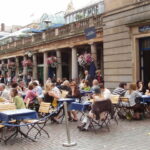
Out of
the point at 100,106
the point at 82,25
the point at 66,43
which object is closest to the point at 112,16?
the point at 82,25

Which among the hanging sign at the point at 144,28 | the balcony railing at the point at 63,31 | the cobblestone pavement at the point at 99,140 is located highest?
the balcony railing at the point at 63,31

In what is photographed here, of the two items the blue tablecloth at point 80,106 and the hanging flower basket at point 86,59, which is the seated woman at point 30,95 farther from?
the hanging flower basket at point 86,59

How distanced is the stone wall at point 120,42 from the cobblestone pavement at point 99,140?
23.2ft

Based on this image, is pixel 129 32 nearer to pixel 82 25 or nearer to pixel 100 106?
pixel 82 25

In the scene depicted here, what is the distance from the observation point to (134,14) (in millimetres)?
15969

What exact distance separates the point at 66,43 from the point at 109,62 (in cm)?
771

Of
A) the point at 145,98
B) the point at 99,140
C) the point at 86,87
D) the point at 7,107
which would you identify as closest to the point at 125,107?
the point at 145,98

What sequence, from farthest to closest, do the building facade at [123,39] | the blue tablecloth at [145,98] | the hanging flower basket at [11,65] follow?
the hanging flower basket at [11,65] < the building facade at [123,39] < the blue tablecloth at [145,98]

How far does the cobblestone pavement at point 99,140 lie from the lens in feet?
24.0

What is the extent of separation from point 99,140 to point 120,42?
9.76 metres

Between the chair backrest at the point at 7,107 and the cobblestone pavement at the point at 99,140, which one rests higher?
the chair backrest at the point at 7,107

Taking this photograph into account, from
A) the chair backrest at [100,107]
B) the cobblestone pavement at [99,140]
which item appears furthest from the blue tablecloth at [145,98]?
the chair backrest at [100,107]

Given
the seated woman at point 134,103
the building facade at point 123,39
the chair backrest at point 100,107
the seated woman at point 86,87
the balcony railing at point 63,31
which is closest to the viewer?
the chair backrest at point 100,107

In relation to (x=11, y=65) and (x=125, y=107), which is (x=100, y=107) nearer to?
(x=125, y=107)
